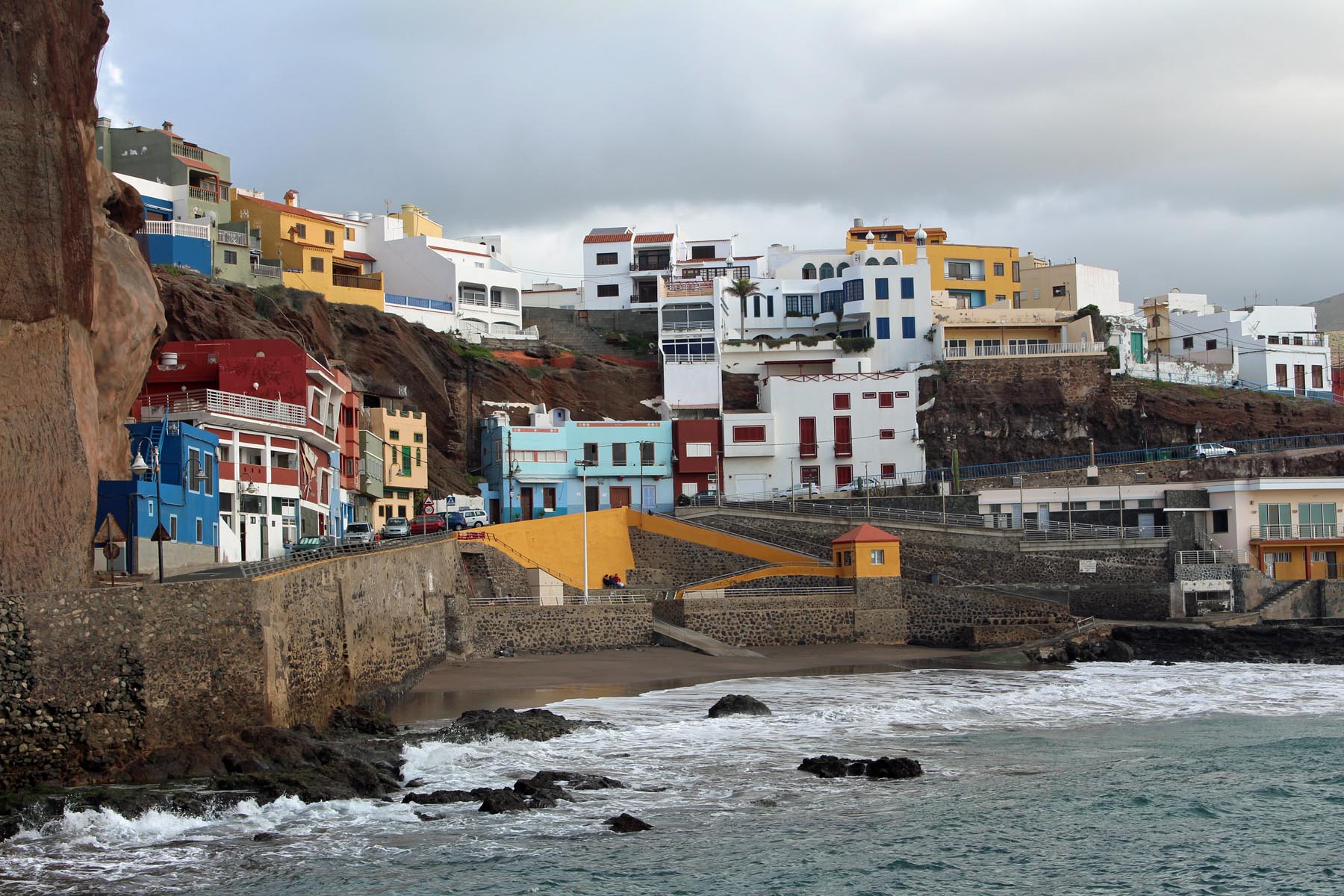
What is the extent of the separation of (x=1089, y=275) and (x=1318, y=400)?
46.0ft

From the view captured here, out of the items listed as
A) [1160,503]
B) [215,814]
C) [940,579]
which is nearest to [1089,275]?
[1160,503]

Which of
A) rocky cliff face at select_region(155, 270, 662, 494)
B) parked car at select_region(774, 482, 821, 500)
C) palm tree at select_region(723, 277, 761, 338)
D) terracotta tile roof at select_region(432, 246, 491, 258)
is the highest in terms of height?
terracotta tile roof at select_region(432, 246, 491, 258)

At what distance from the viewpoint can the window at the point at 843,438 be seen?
6306cm

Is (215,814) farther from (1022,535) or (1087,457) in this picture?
(1087,457)

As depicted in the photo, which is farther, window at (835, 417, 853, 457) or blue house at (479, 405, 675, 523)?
window at (835, 417, 853, 457)

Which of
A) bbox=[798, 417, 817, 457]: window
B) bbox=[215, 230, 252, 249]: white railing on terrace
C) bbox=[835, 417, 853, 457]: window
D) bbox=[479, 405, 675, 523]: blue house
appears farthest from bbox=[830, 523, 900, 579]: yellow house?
bbox=[215, 230, 252, 249]: white railing on terrace

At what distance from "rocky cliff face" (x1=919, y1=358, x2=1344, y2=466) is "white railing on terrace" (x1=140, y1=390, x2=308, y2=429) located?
3100 centimetres

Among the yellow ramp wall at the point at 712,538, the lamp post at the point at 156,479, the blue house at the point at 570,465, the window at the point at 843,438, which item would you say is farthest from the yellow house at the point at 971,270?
the lamp post at the point at 156,479

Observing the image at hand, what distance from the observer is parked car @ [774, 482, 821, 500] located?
200ft

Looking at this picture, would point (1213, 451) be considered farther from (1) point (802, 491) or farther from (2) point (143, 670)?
(2) point (143, 670)

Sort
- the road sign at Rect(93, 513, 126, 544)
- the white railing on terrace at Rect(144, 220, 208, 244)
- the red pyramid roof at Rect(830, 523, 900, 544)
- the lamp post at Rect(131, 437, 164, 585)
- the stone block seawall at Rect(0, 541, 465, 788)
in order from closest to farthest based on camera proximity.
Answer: the stone block seawall at Rect(0, 541, 465, 788) → the lamp post at Rect(131, 437, 164, 585) → the road sign at Rect(93, 513, 126, 544) → the red pyramid roof at Rect(830, 523, 900, 544) → the white railing on terrace at Rect(144, 220, 208, 244)

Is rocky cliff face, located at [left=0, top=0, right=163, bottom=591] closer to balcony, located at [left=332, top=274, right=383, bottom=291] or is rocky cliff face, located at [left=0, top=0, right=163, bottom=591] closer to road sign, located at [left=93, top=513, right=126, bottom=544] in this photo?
road sign, located at [left=93, top=513, right=126, bottom=544]

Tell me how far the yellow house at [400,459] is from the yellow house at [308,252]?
31.4ft

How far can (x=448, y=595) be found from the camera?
42.3 meters
